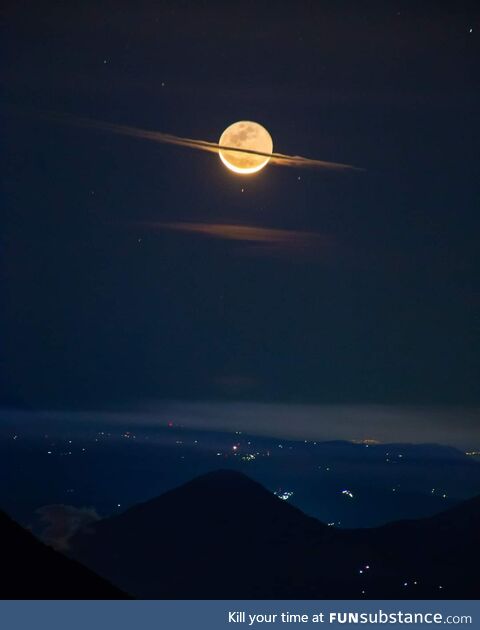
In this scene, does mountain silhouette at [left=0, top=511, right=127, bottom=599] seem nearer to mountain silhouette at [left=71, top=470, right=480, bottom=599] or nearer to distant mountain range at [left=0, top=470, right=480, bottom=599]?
mountain silhouette at [left=71, top=470, right=480, bottom=599]

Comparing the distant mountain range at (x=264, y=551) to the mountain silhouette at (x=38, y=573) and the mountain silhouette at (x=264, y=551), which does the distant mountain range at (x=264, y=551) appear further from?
the mountain silhouette at (x=38, y=573)

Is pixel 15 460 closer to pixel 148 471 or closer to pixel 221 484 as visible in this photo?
pixel 148 471

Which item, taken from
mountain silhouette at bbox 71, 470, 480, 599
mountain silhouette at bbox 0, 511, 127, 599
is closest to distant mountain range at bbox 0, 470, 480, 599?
mountain silhouette at bbox 71, 470, 480, 599

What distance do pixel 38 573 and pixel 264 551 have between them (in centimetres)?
4475

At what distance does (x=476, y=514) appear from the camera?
6212 cm

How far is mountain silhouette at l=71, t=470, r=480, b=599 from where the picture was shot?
5653cm

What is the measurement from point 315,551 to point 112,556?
48.7 ft

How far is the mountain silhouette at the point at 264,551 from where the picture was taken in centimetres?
5653

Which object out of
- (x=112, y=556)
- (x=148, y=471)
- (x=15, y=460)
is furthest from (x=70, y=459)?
(x=112, y=556)

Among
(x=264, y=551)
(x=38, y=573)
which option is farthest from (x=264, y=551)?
(x=38, y=573)

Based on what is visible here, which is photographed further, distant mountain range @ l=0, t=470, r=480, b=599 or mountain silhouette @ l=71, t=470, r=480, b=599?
mountain silhouette @ l=71, t=470, r=480, b=599

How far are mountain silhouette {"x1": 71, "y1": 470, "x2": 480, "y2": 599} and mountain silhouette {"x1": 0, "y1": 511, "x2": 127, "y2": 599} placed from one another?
2650 cm

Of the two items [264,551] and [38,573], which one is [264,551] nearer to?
[264,551]
